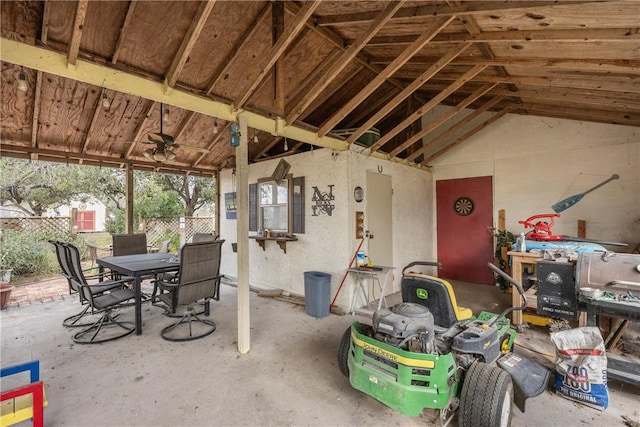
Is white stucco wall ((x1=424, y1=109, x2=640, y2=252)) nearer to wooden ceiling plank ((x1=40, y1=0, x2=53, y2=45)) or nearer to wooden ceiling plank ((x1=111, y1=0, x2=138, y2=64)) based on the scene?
wooden ceiling plank ((x1=111, y1=0, x2=138, y2=64))

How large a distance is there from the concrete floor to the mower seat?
27.9 inches

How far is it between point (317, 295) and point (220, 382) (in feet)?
5.69

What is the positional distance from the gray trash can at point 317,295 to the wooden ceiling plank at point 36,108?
13.4 ft

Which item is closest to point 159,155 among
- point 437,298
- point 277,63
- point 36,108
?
point 36,108

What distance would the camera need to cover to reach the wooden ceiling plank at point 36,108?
337 centimetres

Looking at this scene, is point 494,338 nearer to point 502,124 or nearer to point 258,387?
point 258,387

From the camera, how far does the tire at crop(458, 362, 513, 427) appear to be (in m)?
1.66

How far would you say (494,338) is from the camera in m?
2.10

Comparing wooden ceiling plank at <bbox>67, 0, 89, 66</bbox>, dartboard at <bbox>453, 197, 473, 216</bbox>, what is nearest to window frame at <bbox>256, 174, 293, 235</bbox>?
wooden ceiling plank at <bbox>67, 0, 89, 66</bbox>

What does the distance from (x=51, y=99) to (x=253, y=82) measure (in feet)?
9.81

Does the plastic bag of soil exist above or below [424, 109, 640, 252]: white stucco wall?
below

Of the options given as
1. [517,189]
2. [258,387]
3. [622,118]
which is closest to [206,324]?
[258,387]

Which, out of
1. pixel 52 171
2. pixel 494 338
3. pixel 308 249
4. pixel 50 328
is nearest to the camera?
pixel 494 338

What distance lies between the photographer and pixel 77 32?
198 centimetres
